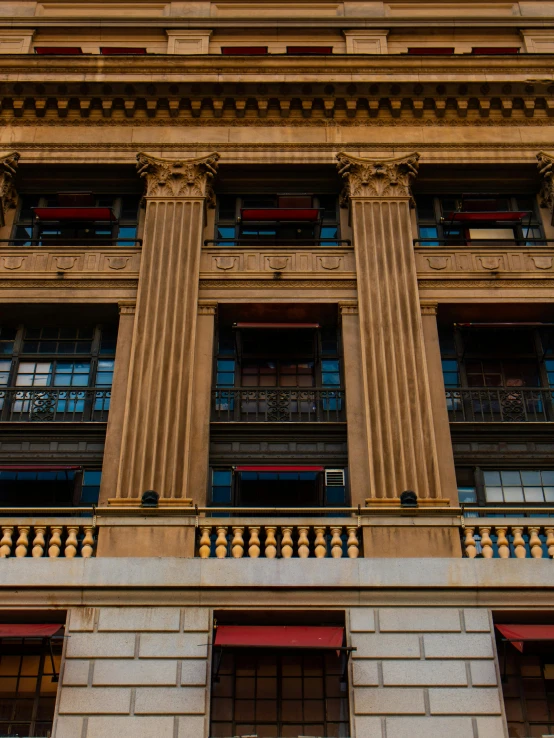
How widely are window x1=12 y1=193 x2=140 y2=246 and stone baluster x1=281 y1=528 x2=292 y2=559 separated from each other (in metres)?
10.9

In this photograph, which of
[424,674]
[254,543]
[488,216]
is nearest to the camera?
[424,674]

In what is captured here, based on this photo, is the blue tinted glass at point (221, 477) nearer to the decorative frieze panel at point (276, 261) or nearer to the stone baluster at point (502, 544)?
the decorative frieze panel at point (276, 261)

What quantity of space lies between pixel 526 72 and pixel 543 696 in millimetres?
18644

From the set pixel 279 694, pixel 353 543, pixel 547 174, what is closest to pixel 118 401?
pixel 353 543

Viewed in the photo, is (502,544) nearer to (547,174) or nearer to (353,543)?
(353,543)

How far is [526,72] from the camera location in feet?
88.3

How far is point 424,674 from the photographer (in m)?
16.5

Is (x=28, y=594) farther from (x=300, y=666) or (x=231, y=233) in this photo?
(x=231, y=233)

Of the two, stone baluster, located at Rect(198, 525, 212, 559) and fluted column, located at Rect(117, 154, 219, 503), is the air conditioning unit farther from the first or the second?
stone baluster, located at Rect(198, 525, 212, 559)

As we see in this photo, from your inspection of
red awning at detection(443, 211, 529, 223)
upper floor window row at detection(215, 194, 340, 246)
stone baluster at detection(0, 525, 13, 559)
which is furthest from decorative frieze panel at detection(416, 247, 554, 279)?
stone baluster at detection(0, 525, 13, 559)

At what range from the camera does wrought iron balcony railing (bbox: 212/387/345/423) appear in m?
22.7

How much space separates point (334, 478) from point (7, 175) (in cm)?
1356

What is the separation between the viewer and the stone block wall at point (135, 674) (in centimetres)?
1603

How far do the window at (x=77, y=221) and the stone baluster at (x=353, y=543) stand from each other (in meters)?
11.4
